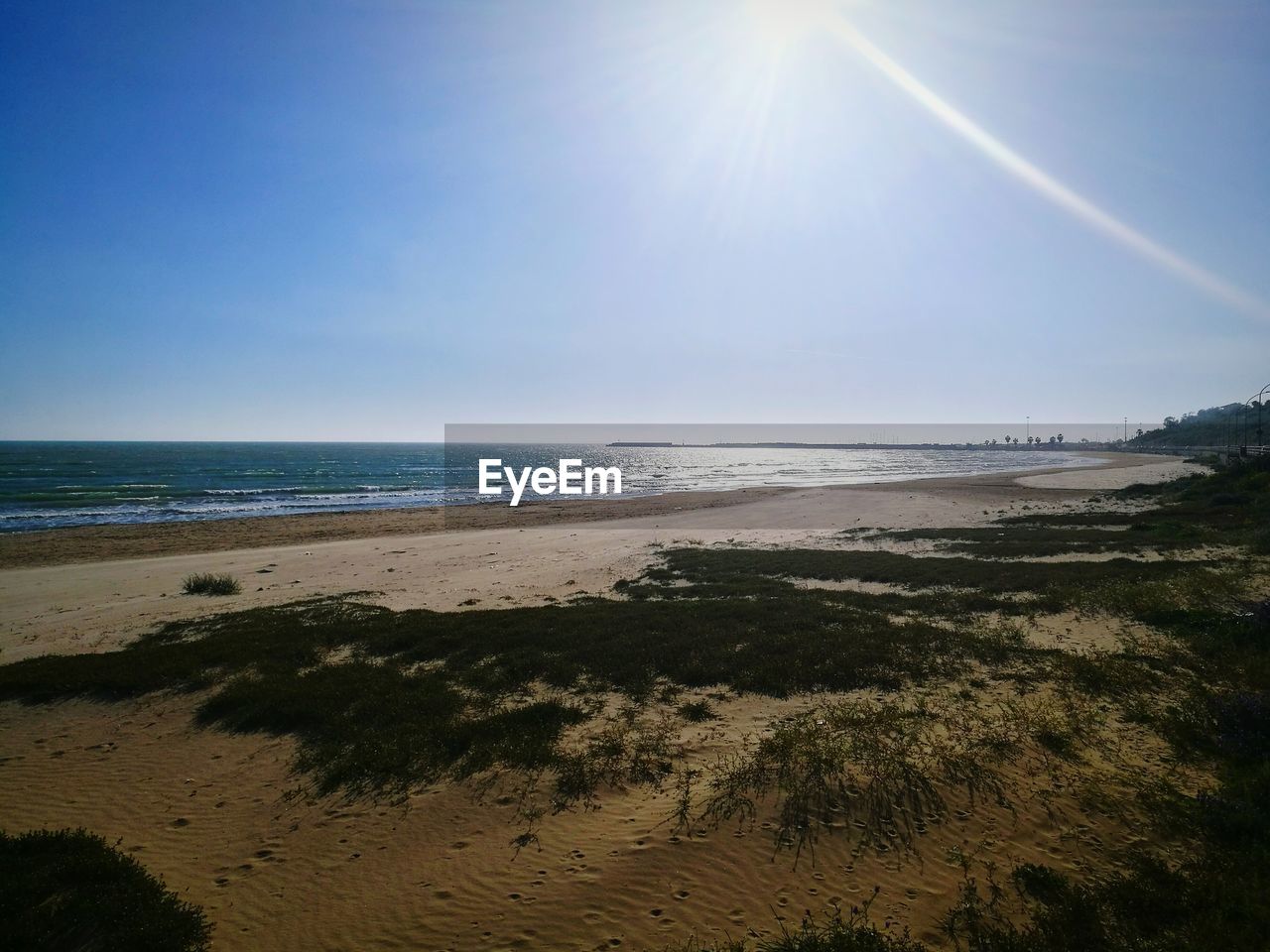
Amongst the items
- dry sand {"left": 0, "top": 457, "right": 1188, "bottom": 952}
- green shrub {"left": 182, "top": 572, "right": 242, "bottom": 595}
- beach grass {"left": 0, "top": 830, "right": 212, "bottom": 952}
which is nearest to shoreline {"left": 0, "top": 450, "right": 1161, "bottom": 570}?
green shrub {"left": 182, "top": 572, "right": 242, "bottom": 595}

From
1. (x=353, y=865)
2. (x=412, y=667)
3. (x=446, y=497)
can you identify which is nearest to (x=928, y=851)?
(x=353, y=865)

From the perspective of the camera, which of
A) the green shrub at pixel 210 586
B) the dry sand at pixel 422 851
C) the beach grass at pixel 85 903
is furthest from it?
the green shrub at pixel 210 586

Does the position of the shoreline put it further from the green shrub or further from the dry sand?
the dry sand

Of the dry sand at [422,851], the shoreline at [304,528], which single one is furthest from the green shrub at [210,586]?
the shoreline at [304,528]

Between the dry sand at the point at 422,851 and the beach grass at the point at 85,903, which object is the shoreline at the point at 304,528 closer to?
the dry sand at the point at 422,851

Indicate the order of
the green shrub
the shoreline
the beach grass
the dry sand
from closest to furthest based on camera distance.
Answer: the beach grass < the dry sand < the green shrub < the shoreline

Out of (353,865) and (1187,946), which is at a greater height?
(1187,946)

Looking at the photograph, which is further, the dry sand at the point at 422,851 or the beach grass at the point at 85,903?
the dry sand at the point at 422,851

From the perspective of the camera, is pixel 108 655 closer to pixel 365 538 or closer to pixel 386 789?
pixel 386 789

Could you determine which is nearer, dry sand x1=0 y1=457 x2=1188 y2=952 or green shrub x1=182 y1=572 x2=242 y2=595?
dry sand x1=0 y1=457 x2=1188 y2=952
